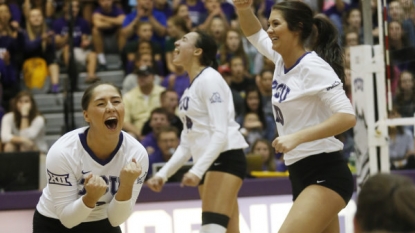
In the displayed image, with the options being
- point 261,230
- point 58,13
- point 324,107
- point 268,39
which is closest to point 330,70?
point 324,107

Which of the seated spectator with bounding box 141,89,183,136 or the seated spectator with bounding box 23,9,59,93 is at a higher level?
the seated spectator with bounding box 23,9,59,93

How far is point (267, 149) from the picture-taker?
362 inches

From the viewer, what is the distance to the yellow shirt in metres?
10.0

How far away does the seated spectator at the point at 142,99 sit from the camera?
10.00 m

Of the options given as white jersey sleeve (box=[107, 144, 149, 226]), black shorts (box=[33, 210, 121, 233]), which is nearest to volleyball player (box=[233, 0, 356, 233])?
white jersey sleeve (box=[107, 144, 149, 226])

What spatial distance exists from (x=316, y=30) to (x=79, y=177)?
1.69 metres

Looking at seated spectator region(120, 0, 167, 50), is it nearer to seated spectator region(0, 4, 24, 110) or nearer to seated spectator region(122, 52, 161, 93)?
seated spectator region(122, 52, 161, 93)

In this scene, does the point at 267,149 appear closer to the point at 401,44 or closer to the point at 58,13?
the point at 401,44

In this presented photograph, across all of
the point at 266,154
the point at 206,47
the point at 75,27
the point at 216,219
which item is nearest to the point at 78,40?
the point at 75,27

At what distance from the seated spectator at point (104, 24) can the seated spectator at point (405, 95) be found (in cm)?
538

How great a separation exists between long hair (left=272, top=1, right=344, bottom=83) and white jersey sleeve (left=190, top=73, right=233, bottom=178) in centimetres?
113

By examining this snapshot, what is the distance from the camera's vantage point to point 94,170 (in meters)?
4.57

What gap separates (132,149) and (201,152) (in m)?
1.43

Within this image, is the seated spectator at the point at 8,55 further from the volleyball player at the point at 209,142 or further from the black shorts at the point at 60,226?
the black shorts at the point at 60,226
